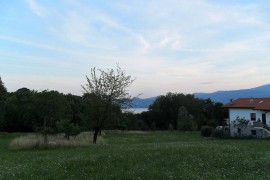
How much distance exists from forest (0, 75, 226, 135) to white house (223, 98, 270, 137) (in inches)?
649

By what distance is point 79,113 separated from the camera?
176 ft

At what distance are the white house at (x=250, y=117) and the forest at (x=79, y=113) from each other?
1647cm

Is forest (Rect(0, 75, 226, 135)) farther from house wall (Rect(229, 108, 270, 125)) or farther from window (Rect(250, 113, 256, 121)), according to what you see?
window (Rect(250, 113, 256, 121))

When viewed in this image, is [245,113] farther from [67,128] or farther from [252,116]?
[67,128]

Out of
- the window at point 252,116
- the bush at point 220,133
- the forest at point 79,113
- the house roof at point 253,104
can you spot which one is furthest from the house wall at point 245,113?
the forest at point 79,113

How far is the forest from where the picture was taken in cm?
3791

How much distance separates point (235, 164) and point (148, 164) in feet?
12.6

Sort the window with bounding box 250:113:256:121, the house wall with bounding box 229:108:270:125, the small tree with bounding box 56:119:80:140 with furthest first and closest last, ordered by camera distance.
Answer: the window with bounding box 250:113:256:121, the house wall with bounding box 229:108:270:125, the small tree with bounding box 56:119:80:140

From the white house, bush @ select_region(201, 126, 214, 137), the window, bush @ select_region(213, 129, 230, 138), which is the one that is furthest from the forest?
the window

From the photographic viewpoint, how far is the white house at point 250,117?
5525cm

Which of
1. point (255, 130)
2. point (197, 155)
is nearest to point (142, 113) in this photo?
point (255, 130)

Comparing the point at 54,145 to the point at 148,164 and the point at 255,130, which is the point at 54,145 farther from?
the point at 255,130

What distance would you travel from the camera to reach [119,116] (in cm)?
3834

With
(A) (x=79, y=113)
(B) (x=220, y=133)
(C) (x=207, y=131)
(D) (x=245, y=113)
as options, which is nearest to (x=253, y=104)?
(D) (x=245, y=113)
